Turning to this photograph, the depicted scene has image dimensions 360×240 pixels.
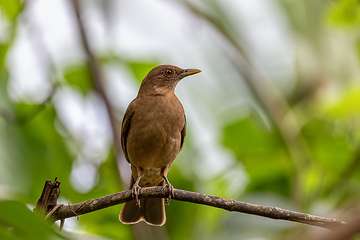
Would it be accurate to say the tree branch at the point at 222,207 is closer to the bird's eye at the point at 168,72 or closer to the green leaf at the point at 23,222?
the green leaf at the point at 23,222

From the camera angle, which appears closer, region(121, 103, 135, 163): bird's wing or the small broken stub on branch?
the small broken stub on branch

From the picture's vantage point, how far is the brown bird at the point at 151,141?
401cm

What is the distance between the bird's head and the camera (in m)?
4.50

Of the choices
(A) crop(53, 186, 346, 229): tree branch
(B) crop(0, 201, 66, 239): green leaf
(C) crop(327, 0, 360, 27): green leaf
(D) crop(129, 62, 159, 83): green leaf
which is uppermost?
(D) crop(129, 62, 159, 83): green leaf

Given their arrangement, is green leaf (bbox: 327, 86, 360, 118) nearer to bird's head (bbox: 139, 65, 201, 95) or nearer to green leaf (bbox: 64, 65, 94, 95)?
bird's head (bbox: 139, 65, 201, 95)

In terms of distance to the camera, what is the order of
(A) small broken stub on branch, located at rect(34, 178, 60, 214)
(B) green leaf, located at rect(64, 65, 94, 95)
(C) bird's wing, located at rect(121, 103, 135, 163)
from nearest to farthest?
(A) small broken stub on branch, located at rect(34, 178, 60, 214) < (C) bird's wing, located at rect(121, 103, 135, 163) < (B) green leaf, located at rect(64, 65, 94, 95)

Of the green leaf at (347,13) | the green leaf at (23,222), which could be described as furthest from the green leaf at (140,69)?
the green leaf at (23,222)

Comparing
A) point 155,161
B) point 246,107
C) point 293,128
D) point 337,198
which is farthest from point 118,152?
point 246,107

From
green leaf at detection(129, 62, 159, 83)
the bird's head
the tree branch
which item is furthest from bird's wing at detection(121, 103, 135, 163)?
green leaf at detection(129, 62, 159, 83)

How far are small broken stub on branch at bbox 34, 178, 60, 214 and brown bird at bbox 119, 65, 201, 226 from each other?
5.35 ft

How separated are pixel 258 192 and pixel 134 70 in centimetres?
207

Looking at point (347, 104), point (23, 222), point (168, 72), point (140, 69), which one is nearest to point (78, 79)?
point (140, 69)

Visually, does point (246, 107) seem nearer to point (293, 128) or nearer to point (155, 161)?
point (293, 128)

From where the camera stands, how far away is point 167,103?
4.20 meters
